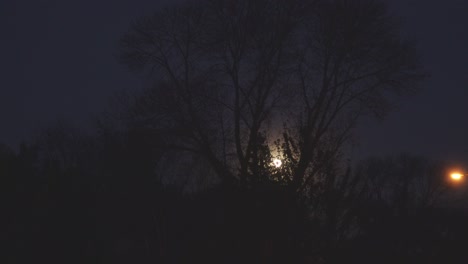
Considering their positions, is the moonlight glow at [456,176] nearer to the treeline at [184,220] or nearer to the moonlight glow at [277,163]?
the treeline at [184,220]

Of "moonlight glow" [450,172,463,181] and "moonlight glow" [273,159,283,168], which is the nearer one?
"moonlight glow" [450,172,463,181]

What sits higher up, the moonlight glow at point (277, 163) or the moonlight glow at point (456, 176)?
the moonlight glow at point (277, 163)

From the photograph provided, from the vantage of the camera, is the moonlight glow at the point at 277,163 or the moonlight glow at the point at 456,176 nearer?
the moonlight glow at the point at 456,176

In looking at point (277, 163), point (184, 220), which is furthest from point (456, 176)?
point (184, 220)

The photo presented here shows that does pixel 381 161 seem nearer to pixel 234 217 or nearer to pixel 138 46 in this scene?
pixel 138 46

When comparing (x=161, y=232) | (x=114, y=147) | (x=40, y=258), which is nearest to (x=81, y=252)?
(x=40, y=258)

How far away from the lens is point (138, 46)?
2270 centimetres

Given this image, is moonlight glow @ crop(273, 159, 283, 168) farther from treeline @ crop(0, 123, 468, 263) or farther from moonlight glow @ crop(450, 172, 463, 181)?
moonlight glow @ crop(450, 172, 463, 181)

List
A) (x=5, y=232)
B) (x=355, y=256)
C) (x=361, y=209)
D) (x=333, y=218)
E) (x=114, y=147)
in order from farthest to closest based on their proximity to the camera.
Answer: (x=114, y=147)
(x=355, y=256)
(x=5, y=232)
(x=361, y=209)
(x=333, y=218)

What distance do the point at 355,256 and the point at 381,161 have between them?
38784 millimetres

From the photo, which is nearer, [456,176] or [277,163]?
[456,176]

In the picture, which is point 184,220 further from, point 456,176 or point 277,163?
point 456,176

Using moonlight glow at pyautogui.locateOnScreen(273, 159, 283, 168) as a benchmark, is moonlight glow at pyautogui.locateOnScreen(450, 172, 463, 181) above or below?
below

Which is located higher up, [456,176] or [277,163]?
[277,163]
